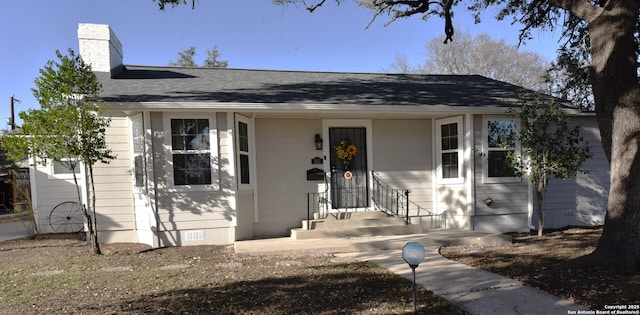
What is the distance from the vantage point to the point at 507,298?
151 inches

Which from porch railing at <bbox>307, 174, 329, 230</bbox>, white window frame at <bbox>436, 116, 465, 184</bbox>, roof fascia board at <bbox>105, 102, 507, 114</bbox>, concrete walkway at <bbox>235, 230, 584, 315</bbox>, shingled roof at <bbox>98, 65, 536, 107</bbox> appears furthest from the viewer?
porch railing at <bbox>307, 174, 329, 230</bbox>

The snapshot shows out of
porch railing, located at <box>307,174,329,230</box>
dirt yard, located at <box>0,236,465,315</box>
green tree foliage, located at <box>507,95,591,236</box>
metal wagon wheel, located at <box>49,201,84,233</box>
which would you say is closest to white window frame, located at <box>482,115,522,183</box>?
green tree foliage, located at <box>507,95,591,236</box>

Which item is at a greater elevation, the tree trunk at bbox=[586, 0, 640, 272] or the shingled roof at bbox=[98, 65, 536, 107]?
the shingled roof at bbox=[98, 65, 536, 107]

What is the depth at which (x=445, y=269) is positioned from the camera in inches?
200

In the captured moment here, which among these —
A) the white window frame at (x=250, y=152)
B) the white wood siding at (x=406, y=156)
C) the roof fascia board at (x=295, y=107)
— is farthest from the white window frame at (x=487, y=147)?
the white window frame at (x=250, y=152)

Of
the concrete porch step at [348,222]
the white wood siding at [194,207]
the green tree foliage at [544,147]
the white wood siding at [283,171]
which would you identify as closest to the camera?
the white wood siding at [194,207]

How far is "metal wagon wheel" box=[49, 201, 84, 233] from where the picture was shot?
9.38m

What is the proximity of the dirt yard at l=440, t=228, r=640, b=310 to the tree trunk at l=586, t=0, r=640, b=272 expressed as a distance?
37 cm

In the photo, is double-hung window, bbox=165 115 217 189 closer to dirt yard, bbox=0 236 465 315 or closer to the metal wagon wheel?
dirt yard, bbox=0 236 465 315

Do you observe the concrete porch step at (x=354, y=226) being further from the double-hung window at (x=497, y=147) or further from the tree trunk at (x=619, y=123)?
the tree trunk at (x=619, y=123)

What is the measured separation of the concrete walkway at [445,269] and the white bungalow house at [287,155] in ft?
3.16

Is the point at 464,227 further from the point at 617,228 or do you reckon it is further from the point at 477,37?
the point at 477,37

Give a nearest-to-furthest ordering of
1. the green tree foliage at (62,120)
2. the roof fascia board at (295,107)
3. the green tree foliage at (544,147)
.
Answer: the green tree foliage at (62,120) → the roof fascia board at (295,107) → the green tree foliage at (544,147)

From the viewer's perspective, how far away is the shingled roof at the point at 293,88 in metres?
7.28
